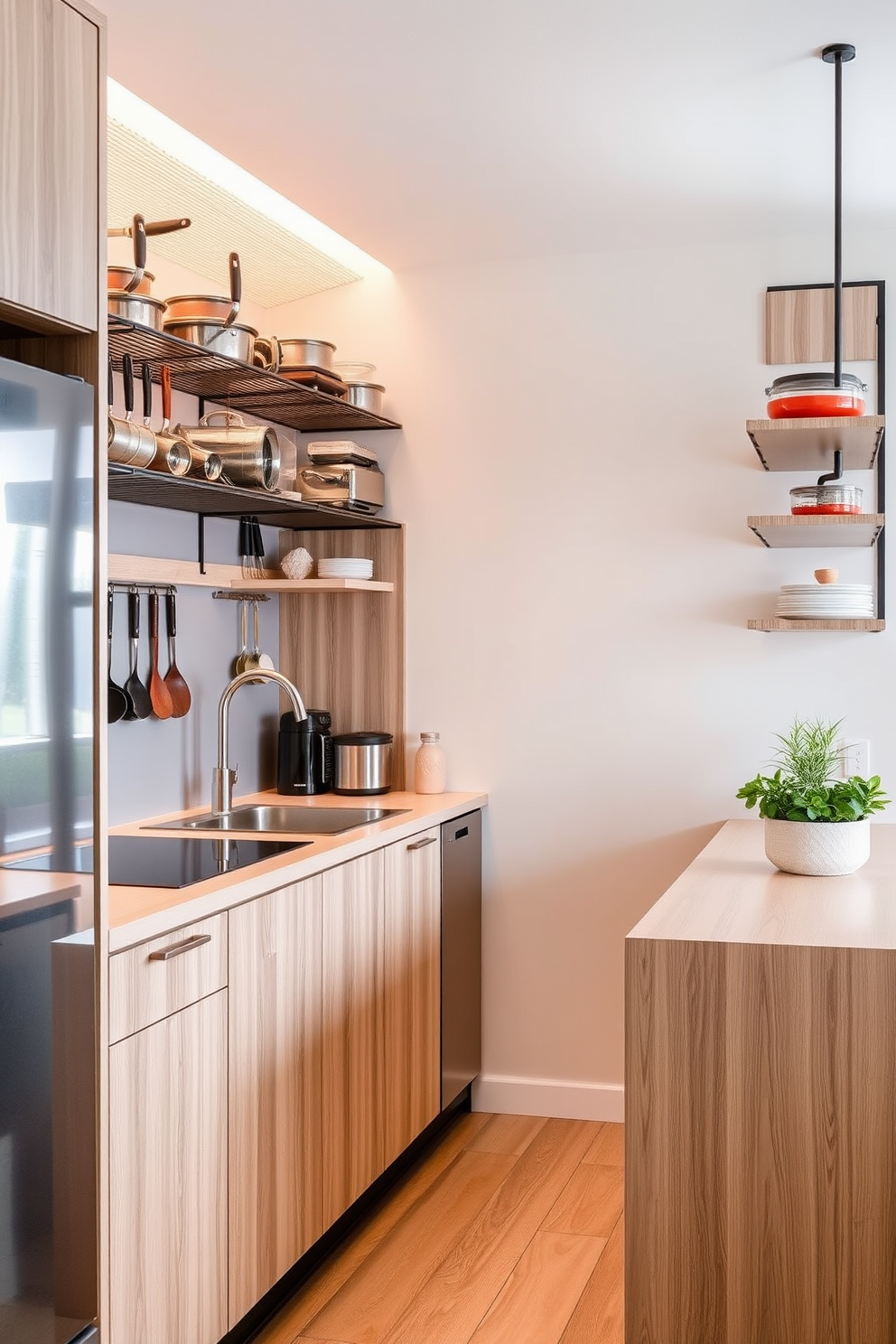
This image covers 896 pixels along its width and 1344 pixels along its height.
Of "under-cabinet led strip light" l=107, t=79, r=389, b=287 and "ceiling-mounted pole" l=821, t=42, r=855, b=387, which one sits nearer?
"ceiling-mounted pole" l=821, t=42, r=855, b=387

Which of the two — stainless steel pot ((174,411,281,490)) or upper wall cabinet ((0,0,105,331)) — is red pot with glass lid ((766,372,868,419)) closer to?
stainless steel pot ((174,411,281,490))

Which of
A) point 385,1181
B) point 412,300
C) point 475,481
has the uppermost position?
point 412,300

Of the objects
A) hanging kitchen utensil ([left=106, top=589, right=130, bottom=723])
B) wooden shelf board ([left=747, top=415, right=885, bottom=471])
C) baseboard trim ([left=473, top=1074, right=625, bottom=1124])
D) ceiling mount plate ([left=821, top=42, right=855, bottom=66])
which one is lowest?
baseboard trim ([left=473, top=1074, right=625, bottom=1124])

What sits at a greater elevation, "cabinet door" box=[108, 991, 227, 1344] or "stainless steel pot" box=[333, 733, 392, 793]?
"stainless steel pot" box=[333, 733, 392, 793]

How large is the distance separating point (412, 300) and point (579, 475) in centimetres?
77

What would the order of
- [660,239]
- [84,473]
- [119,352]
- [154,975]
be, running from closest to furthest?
1. [84,473]
2. [154,975]
3. [119,352]
4. [660,239]

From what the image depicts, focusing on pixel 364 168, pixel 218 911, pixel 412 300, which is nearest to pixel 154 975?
pixel 218 911

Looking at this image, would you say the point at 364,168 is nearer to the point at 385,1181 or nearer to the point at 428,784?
the point at 428,784

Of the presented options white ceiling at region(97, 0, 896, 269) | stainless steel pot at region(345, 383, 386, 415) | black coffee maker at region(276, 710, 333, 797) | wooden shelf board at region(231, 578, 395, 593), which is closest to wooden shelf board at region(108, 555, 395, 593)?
wooden shelf board at region(231, 578, 395, 593)

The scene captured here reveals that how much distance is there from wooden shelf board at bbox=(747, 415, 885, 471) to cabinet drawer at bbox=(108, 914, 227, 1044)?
A: 1.62 metres

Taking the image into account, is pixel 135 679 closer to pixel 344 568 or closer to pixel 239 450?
pixel 239 450

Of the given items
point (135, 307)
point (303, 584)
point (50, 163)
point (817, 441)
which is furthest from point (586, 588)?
point (50, 163)

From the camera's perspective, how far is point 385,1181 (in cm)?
325

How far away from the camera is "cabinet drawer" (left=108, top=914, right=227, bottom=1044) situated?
6.63 feet
